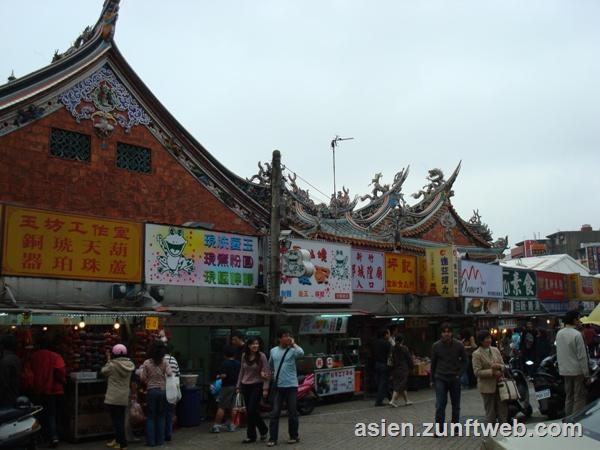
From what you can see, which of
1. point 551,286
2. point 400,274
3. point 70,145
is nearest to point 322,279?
point 400,274

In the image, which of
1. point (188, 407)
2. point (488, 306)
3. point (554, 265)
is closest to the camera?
point (188, 407)

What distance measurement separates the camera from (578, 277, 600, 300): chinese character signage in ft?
Result: 102

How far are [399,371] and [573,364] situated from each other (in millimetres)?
5449

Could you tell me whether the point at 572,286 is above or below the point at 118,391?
above

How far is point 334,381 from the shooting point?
51.2 ft

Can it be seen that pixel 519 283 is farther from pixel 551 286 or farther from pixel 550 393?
pixel 550 393

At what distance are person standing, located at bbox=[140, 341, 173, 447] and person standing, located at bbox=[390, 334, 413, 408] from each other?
627 centimetres

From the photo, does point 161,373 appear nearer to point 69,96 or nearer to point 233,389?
point 233,389

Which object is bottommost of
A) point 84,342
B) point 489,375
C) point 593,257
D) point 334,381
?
point 334,381

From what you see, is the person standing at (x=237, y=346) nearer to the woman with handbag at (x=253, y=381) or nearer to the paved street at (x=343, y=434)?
the paved street at (x=343, y=434)

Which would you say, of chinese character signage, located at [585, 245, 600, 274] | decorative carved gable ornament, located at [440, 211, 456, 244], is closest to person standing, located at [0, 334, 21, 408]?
decorative carved gable ornament, located at [440, 211, 456, 244]

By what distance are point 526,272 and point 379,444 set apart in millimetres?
18491

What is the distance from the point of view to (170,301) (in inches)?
527

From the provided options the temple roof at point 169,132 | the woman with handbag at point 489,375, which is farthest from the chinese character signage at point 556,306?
the woman with handbag at point 489,375
